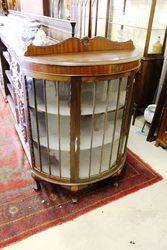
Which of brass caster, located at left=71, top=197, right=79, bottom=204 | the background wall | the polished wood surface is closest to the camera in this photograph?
the polished wood surface

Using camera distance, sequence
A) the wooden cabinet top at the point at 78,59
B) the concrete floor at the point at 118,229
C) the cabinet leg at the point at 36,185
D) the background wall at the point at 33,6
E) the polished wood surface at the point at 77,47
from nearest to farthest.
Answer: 1. the wooden cabinet top at the point at 78,59
2. the polished wood surface at the point at 77,47
3. the concrete floor at the point at 118,229
4. the cabinet leg at the point at 36,185
5. the background wall at the point at 33,6

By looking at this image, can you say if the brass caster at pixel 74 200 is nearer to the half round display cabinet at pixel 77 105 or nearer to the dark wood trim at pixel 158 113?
the half round display cabinet at pixel 77 105

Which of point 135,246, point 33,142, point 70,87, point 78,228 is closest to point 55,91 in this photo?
point 70,87

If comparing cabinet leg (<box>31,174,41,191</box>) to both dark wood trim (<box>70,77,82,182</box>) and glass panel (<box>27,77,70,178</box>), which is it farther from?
dark wood trim (<box>70,77,82,182</box>)

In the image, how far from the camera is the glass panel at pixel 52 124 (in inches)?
55.7

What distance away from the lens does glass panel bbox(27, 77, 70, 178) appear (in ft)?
4.65

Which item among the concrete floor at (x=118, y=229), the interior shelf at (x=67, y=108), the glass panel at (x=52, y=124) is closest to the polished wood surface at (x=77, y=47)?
the glass panel at (x=52, y=124)

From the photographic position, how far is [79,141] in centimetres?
156

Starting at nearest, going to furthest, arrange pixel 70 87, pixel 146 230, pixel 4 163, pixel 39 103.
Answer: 1. pixel 70 87
2. pixel 39 103
3. pixel 146 230
4. pixel 4 163

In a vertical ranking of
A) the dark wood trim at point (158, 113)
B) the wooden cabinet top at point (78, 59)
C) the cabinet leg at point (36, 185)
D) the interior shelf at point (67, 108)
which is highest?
the wooden cabinet top at point (78, 59)

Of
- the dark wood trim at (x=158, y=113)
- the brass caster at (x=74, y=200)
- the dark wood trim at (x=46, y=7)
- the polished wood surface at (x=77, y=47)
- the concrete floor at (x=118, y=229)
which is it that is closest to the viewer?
the polished wood surface at (x=77, y=47)

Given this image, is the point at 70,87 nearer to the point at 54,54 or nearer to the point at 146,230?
the point at 54,54

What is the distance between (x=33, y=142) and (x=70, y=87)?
622 mm

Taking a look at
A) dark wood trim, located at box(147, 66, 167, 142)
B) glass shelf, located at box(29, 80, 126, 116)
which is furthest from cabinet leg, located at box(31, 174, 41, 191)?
dark wood trim, located at box(147, 66, 167, 142)
